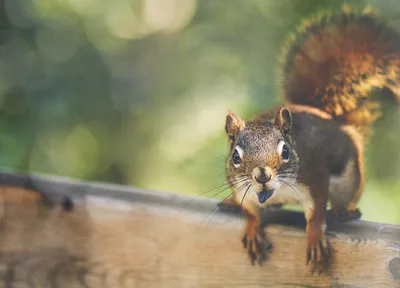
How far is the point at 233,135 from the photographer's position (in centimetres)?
149

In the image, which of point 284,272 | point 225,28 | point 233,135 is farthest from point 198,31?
point 284,272

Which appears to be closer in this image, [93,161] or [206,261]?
[206,261]

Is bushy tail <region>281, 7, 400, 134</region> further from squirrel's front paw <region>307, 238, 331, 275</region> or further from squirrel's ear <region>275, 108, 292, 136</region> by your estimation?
squirrel's front paw <region>307, 238, 331, 275</region>

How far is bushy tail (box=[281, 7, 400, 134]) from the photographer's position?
1.42 meters

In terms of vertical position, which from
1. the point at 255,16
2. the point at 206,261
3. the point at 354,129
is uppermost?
the point at 255,16

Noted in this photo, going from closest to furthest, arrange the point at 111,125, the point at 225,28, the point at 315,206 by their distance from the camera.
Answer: the point at 315,206 → the point at 225,28 → the point at 111,125

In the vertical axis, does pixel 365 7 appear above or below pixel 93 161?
above

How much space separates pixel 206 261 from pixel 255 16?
61 centimetres

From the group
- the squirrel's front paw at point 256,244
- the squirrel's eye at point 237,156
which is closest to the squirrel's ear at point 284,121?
the squirrel's eye at point 237,156

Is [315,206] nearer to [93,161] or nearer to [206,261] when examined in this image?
[206,261]

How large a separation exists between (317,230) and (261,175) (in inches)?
7.2

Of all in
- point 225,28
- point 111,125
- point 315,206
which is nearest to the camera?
point 315,206

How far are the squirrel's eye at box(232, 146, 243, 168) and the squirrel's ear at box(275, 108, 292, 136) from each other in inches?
4.1

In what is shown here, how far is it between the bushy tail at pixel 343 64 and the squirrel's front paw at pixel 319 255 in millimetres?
286
